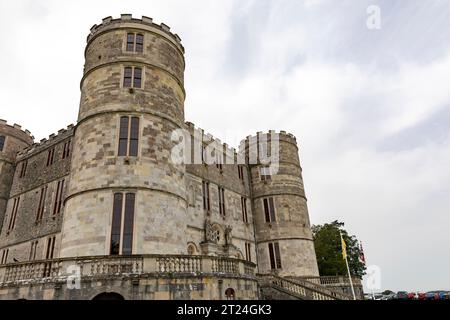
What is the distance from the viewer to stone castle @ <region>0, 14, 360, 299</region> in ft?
37.1

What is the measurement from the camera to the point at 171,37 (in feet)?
63.9

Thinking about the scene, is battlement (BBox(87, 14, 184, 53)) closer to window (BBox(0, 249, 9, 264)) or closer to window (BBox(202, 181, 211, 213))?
window (BBox(202, 181, 211, 213))

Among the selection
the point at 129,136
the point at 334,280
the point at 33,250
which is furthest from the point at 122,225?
the point at 334,280

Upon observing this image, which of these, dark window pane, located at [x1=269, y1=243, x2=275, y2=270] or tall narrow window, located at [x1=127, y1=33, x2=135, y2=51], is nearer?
tall narrow window, located at [x1=127, y1=33, x2=135, y2=51]

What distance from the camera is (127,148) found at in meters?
15.6

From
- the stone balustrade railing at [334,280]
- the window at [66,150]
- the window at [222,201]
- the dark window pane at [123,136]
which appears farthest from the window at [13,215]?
the stone balustrade railing at [334,280]

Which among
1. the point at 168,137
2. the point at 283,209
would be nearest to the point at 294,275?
the point at 283,209

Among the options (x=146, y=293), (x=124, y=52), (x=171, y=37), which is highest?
(x=171, y=37)

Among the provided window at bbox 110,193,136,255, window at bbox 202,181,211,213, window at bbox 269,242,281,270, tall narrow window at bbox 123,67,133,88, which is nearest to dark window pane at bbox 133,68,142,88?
tall narrow window at bbox 123,67,133,88

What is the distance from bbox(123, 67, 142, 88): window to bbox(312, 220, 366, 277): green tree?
32216 mm

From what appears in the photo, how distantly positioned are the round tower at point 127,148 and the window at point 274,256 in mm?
13267

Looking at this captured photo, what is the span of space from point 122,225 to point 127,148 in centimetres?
379

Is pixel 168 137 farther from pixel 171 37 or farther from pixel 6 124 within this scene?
pixel 6 124
